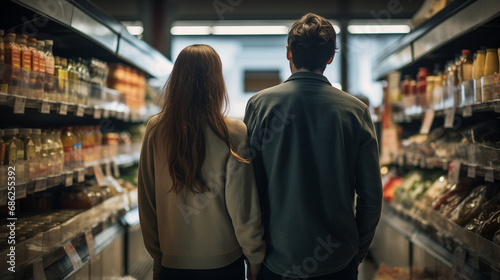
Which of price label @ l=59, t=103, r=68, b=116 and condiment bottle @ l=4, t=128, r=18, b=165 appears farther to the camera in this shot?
price label @ l=59, t=103, r=68, b=116

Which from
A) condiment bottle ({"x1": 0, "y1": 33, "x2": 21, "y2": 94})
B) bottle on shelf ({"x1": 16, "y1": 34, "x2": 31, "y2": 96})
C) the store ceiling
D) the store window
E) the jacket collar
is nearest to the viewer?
the jacket collar

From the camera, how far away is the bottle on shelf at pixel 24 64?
1981 mm

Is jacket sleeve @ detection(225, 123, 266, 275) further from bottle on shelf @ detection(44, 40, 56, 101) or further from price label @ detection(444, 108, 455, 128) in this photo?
price label @ detection(444, 108, 455, 128)

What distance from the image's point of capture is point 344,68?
6113 millimetres

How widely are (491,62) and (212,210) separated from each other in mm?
1717

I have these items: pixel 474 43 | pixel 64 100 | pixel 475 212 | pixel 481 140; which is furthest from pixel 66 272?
pixel 474 43

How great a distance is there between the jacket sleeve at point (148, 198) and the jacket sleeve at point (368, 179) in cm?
88

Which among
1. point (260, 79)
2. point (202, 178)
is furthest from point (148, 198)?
point (260, 79)

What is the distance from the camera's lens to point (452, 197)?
9.00ft

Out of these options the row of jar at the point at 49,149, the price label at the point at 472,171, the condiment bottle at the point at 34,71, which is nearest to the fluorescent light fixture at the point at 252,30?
the row of jar at the point at 49,149

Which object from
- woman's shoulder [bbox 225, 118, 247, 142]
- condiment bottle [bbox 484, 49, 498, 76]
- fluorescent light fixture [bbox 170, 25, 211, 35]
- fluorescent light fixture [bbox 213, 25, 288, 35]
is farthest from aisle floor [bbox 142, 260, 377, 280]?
fluorescent light fixture [bbox 170, 25, 211, 35]

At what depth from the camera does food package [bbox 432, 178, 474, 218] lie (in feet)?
8.72

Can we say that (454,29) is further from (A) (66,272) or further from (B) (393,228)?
(A) (66,272)

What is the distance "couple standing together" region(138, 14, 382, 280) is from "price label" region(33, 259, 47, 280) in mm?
671
